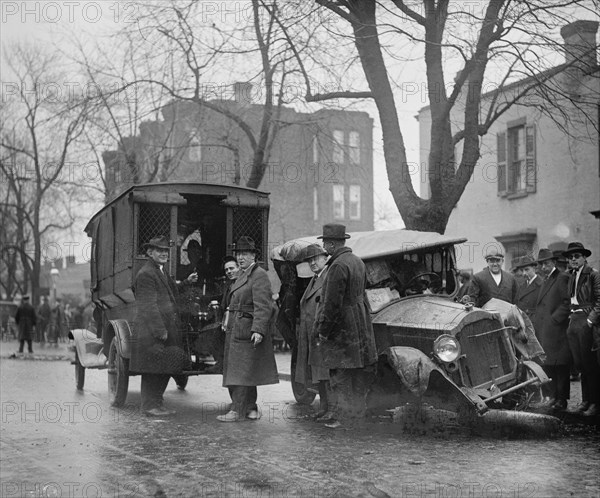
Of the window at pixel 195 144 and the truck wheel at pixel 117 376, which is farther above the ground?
the window at pixel 195 144

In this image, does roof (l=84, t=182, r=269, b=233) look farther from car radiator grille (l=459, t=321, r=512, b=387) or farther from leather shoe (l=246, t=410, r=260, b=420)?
car radiator grille (l=459, t=321, r=512, b=387)

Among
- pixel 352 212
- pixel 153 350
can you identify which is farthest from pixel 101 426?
pixel 352 212

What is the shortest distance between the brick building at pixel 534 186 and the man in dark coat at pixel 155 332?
43.8 feet

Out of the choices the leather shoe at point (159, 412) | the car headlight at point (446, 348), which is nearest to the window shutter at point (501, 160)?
the leather shoe at point (159, 412)

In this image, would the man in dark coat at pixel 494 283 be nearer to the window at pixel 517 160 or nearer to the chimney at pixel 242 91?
the chimney at pixel 242 91

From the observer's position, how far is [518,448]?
8141mm

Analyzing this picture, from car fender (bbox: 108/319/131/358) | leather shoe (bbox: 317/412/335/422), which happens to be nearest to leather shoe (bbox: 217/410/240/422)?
leather shoe (bbox: 317/412/335/422)

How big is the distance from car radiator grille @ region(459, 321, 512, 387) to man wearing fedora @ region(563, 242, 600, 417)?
171 cm

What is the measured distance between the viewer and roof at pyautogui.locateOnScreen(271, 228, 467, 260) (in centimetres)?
1068

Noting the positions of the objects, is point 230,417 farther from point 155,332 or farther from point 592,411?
point 592,411

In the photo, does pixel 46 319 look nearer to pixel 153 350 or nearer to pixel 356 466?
pixel 153 350

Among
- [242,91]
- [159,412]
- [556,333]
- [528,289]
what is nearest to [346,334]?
[159,412]

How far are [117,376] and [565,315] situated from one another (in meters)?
Answer: 5.75

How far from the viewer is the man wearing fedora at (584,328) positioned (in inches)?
425
